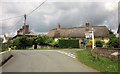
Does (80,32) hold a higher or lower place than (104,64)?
higher

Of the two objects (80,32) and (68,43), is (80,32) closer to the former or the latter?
(80,32)

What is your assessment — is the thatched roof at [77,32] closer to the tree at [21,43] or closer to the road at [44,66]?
the tree at [21,43]

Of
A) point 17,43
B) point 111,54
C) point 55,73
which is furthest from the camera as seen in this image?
point 17,43

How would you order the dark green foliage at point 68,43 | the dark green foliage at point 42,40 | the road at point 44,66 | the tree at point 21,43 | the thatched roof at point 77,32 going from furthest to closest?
the thatched roof at point 77,32
the dark green foliage at point 42,40
the dark green foliage at point 68,43
the tree at point 21,43
the road at point 44,66

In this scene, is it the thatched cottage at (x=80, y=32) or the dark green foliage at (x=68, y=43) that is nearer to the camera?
the dark green foliage at (x=68, y=43)

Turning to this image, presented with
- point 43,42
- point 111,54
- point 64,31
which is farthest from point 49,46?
point 111,54

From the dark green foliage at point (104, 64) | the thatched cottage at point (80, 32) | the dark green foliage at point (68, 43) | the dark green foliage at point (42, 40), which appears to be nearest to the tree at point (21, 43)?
the dark green foliage at point (42, 40)

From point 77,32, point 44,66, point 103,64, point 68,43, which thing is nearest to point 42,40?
point 68,43

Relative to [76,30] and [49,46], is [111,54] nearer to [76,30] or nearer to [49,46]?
[49,46]

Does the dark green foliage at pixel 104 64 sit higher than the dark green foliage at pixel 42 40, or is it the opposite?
the dark green foliage at pixel 42 40

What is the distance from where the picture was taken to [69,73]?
15750 mm

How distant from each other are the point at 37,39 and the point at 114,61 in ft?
170

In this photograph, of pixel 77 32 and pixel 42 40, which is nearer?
pixel 42 40

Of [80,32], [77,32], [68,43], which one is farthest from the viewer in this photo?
[77,32]
